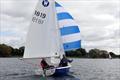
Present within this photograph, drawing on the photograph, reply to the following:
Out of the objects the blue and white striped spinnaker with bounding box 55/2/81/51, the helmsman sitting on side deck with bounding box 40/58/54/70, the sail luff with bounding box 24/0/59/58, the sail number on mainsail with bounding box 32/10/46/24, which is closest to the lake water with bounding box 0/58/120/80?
the helmsman sitting on side deck with bounding box 40/58/54/70

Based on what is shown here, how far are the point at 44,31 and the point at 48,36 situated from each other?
64 cm

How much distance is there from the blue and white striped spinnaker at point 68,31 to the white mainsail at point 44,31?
0.93 m

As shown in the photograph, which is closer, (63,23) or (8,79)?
(8,79)

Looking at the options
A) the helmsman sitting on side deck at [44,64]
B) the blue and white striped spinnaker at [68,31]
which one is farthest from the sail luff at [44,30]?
the blue and white striped spinnaker at [68,31]

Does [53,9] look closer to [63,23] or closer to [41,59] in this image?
[63,23]

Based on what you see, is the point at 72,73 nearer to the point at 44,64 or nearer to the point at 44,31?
the point at 44,64

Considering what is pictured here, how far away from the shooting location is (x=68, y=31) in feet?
121

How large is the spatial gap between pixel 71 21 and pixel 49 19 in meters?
2.42

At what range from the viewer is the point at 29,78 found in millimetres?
35719

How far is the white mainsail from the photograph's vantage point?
36.0 m

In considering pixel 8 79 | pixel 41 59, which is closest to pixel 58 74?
pixel 41 59

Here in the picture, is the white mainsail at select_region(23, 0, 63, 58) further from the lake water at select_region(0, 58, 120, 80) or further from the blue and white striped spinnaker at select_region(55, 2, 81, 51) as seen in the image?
the lake water at select_region(0, 58, 120, 80)

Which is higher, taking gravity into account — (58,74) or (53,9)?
(53,9)

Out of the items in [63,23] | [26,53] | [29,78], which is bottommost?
[29,78]
